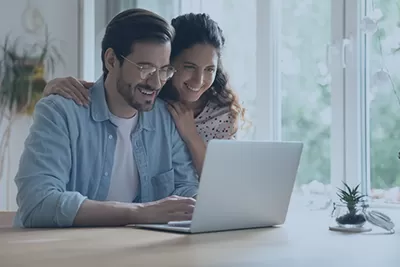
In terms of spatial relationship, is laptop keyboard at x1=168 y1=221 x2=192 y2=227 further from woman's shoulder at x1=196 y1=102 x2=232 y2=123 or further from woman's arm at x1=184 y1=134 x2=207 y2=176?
woman's shoulder at x1=196 y1=102 x2=232 y2=123

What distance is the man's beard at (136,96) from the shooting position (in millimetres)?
1889

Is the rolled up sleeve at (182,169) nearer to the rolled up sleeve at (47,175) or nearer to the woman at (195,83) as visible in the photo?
the woman at (195,83)

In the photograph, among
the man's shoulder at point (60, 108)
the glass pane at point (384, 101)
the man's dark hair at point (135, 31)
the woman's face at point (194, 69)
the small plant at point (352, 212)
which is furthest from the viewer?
the glass pane at point (384, 101)

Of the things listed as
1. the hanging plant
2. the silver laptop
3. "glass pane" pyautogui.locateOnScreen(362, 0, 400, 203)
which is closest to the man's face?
the silver laptop

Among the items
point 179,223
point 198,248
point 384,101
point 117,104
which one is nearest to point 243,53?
point 384,101

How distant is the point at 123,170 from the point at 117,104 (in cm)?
19

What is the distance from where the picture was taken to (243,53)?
3.04 meters

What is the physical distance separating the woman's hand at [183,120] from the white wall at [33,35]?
1424 mm

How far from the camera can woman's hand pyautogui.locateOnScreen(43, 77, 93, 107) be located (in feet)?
5.99

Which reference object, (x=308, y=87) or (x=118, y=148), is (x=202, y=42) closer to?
(x=118, y=148)

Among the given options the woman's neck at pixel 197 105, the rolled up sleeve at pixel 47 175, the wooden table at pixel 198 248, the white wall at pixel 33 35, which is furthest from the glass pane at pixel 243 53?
the wooden table at pixel 198 248

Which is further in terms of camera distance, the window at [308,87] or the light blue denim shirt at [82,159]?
the window at [308,87]

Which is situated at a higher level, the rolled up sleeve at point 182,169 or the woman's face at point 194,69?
the woman's face at point 194,69

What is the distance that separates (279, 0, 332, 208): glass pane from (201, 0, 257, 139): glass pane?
0.52 ft
